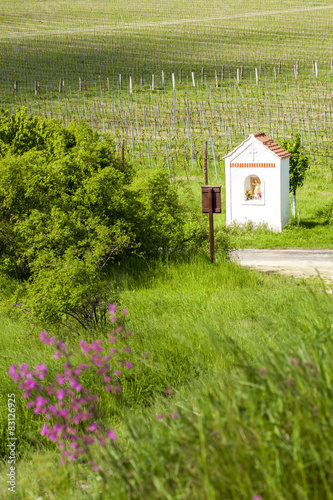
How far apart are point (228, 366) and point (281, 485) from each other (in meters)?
3.36

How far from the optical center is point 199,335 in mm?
7375

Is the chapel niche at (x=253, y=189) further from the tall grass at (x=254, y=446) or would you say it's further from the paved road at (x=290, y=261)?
the tall grass at (x=254, y=446)

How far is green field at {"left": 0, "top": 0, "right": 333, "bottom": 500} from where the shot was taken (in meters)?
2.55

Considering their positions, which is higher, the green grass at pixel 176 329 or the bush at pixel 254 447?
the bush at pixel 254 447

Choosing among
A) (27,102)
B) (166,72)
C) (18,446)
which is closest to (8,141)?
(18,446)

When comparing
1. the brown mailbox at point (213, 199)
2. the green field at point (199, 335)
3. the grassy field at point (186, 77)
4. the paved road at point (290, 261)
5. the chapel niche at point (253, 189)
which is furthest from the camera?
the grassy field at point (186, 77)

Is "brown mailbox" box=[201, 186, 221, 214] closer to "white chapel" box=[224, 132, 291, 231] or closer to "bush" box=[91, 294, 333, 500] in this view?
"white chapel" box=[224, 132, 291, 231]

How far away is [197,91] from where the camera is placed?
54.6 meters

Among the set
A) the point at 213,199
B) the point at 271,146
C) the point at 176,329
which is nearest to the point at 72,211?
the point at 213,199

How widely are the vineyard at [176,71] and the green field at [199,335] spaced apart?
1.13 feet

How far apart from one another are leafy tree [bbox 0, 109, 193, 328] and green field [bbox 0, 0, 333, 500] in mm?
610

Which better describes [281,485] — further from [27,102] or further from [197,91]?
[197,91]

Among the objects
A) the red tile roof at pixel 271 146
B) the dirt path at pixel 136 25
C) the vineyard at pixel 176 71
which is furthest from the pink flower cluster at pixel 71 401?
the dirt path at pixel 136 25

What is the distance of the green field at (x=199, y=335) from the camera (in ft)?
8.36
